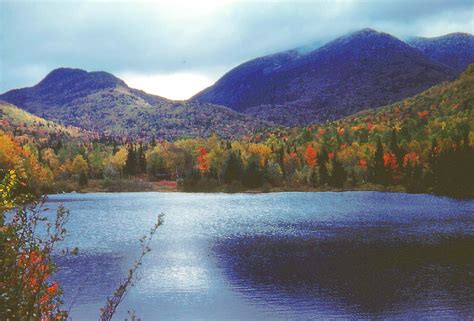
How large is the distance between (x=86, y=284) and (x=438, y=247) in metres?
43.3

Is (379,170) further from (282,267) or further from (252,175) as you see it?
(282,267)

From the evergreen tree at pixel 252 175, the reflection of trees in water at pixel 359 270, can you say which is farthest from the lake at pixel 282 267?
the evergreen tree at pixel 252 175

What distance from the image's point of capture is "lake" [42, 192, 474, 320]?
3825 centimetres

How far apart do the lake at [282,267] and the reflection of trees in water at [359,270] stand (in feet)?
0.33

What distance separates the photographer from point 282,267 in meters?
53.5

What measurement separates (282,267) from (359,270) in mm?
8116

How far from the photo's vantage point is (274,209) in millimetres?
120188

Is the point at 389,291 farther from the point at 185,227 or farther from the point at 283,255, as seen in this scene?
the point at 185,227

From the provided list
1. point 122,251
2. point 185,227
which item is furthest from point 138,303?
point 185,227

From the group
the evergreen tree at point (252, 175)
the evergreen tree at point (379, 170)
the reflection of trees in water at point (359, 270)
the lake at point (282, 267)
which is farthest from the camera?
the evergreen tree at point (252, 175)

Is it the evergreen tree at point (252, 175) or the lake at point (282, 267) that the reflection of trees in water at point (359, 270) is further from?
the evergreen tree at point (252, 175)

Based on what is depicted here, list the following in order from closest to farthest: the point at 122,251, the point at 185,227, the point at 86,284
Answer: the point at 86,284 < the point at 122,251 < the point at 185,227

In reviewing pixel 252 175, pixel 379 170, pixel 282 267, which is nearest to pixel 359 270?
pixel 282 267

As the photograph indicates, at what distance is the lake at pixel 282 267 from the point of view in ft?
125
